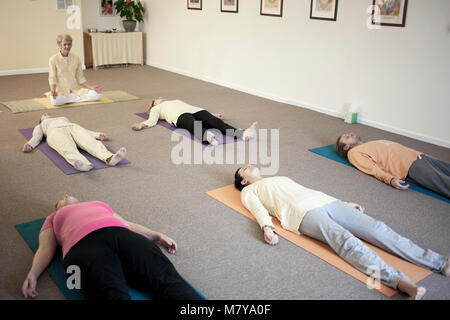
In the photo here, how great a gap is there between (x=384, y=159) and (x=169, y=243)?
1.89 meters

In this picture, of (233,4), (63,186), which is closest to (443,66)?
(233,4)

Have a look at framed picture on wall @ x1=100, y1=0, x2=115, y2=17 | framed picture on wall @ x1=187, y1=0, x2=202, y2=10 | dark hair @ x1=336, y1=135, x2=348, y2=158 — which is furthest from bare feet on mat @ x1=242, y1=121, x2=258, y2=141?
framed picture on wall @ x1=100, y1=0, x2=115, y2=17

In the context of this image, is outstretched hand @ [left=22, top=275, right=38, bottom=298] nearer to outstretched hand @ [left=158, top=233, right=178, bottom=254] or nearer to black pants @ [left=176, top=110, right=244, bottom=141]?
outstretched hand @ [left=158, top=233, right=178, bottom=254]

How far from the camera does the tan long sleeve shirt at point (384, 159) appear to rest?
3.16 meters

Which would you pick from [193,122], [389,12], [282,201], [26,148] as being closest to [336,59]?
[389,12]

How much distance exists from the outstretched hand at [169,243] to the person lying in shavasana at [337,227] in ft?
1.69

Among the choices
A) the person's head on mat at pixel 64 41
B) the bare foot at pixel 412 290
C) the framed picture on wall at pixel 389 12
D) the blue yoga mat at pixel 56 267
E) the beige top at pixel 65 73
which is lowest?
the blue yoga mat at pixel 56 267

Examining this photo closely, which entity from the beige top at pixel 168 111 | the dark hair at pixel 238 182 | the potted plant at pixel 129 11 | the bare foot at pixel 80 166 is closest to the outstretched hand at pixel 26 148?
the bare foot at pixel 80 166

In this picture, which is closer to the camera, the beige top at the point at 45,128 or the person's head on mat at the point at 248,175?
the person's head on mat at the point at 248,175

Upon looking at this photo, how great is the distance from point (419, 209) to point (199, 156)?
1757mm

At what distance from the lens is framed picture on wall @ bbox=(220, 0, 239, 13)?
19.4ft

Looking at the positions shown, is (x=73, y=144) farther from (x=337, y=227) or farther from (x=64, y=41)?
(x=337, y=227)

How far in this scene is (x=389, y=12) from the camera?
4211 millimetres

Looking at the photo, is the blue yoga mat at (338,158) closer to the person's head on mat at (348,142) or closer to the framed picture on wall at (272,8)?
the person's head on mat at (348,142)
